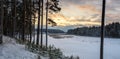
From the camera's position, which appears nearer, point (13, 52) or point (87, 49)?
point (13, 52)

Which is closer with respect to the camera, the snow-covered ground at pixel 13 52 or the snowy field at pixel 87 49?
the snow-covered ground at pixel 13 52

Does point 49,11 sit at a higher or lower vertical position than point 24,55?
higher

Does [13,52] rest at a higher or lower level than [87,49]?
higher

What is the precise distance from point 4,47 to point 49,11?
1998 cm

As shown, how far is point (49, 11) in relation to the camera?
131ft

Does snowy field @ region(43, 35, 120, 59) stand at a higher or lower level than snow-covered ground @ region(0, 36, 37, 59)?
lower

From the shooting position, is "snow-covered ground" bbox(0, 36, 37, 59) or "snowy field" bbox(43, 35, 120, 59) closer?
"snow-covered ground" bbox(0, 36, 37, 59)

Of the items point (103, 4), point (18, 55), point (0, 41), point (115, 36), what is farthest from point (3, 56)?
point (115, 36)

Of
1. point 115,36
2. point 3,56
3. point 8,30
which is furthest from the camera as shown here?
point 115,36

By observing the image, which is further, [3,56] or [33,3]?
[33,3]

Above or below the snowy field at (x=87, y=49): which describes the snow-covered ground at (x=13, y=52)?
above

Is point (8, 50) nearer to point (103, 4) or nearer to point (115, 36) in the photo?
point (103, 4)

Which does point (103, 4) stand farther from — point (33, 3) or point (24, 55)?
point (33, 3)

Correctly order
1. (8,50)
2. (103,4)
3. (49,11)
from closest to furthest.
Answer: (8,50), (103,4), (49,11)
